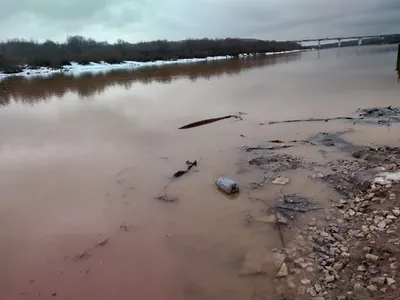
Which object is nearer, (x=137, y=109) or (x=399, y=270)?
(x=399, y=270)

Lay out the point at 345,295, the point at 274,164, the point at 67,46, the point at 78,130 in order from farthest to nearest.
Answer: the point at 67,46 < the point at 78,130 < the point at 274,164 < the point at 345,295

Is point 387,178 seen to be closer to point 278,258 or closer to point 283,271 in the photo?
point 278,258

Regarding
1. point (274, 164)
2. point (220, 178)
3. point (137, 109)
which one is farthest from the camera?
point (137, 109)

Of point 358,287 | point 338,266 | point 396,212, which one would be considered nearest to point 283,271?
point 338,266

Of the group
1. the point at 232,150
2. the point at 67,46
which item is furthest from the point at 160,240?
the point at 67,46

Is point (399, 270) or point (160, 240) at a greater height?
point (399, 270)

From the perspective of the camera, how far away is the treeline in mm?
71812

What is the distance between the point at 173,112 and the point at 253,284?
13219 mm

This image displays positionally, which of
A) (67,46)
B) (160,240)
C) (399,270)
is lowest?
(160,240)

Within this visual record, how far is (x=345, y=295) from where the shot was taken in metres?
3.70

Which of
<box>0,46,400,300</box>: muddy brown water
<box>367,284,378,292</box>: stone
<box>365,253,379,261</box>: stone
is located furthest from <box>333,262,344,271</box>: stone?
<box>0,46,400,300</box>: muddy brown water

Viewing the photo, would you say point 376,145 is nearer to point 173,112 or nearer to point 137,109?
point 173,112

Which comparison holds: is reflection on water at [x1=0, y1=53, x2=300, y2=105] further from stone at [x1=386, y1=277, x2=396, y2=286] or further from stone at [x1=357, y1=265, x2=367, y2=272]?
stone at [x1=386, y1=277, x2=396, y2=286]

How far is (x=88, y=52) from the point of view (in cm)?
9675
